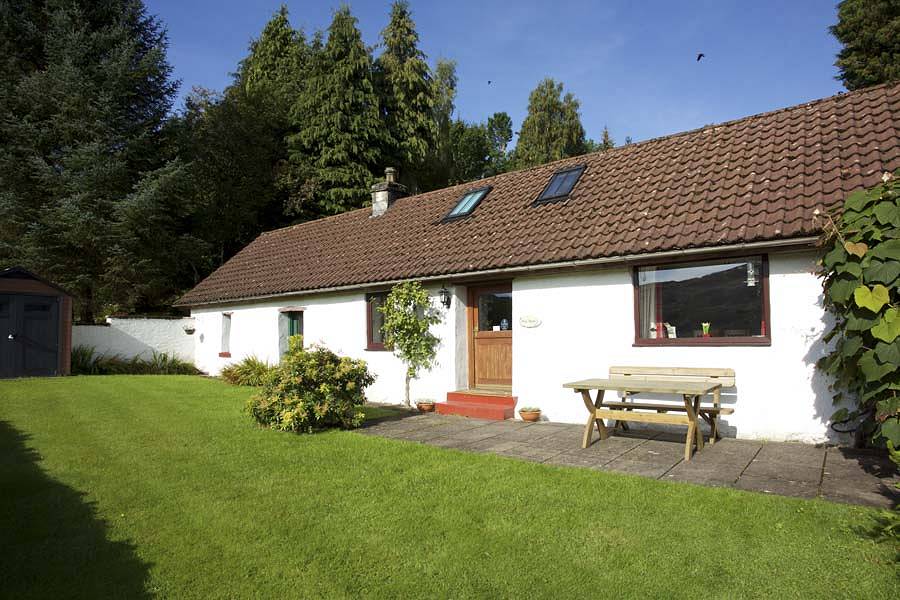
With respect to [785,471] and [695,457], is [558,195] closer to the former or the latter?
[695,457]

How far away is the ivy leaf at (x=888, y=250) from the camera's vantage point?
4363mm

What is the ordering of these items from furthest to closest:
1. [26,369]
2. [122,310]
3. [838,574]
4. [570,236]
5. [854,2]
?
[122,310] → [854,2] → [26,369] → [570,236] → [838,574]

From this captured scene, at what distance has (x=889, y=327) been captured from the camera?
4.24 meters

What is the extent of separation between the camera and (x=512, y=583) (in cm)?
359

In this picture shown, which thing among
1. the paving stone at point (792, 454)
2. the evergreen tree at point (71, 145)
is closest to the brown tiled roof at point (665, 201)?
the paving stone at point (792, 454)

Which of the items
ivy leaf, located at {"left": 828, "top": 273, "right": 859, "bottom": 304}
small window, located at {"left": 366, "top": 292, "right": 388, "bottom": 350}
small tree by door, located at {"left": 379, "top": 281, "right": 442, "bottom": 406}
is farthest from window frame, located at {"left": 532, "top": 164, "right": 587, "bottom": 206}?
ivy leaf, located at {"left": 828, "top": 273, "right": 859, "bottom": 304}

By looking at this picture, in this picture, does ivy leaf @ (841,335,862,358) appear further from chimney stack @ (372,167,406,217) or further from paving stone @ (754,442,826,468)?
chimney stack @ (372,167,406,217)

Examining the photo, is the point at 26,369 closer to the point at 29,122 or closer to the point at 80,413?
the point at 80,413

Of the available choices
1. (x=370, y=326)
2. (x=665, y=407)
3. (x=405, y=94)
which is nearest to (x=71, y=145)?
(x=405, y=94)

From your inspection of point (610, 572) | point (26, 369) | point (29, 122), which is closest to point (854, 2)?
point (610, 572)

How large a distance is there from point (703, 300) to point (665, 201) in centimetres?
192

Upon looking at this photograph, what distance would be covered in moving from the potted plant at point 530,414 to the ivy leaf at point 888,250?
5.68 m

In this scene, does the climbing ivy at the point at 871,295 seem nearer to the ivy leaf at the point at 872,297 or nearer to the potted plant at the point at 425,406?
the ivy leaf at the point at 872,297

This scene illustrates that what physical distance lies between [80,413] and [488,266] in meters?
7.50
